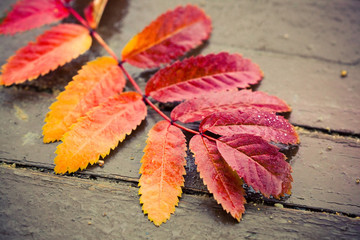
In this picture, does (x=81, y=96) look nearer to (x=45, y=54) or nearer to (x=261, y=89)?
(x=45, y=54)

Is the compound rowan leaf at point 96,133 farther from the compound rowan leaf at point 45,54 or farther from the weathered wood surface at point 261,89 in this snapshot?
the compound rowan leaf at point 45,54

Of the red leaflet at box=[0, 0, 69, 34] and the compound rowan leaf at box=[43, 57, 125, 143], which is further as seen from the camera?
the red leaflet at box=[0, 0, 69, 34]

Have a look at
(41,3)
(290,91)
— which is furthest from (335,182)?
(41,3)

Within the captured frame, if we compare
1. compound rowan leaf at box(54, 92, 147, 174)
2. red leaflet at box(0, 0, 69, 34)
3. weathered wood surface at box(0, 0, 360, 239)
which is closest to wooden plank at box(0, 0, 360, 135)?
weathered wood surface at box(0, 0, 360, 239)

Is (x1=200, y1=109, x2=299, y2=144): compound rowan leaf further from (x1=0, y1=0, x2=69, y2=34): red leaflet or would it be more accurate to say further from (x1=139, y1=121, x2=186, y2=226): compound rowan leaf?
(x1=0, y1=0, x2=69, y2=34): red leaflet

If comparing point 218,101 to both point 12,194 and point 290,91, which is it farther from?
point 12,194

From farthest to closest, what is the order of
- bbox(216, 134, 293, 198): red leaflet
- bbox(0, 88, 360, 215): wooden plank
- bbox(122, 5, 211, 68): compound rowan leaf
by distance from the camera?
1. bbox(122, 5, 211, 68): compound rowan leaf
2. bbox(0, 88, 360, 215): wooden plank
3. bbox(216, 134, 293, 198): red leaflet

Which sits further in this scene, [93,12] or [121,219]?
[93,12]

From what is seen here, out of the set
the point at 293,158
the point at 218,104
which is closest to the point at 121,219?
the point at 218,104

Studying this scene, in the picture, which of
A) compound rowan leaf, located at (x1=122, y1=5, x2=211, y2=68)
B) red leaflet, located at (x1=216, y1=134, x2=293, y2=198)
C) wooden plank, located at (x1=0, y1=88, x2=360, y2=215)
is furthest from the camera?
compound rowan leaf, located at (x1=122, y1=5, x2=211, y2=68)
